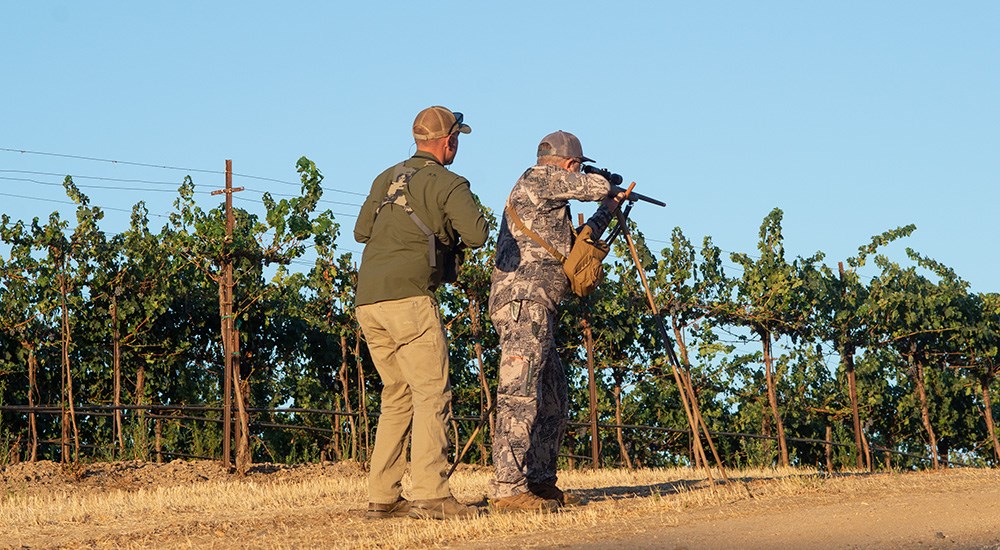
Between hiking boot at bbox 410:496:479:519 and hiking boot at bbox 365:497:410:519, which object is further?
hiking boot at bbox 365:497:410:519

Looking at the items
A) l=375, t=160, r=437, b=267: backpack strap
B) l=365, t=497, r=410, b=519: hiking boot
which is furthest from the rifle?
l=365, t=497, r=410, b=519: hiking boot

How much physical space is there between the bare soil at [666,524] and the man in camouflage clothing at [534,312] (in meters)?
0.44

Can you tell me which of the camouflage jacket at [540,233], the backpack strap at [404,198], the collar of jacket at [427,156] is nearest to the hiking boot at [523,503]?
the camouflage jacket at [540,233]

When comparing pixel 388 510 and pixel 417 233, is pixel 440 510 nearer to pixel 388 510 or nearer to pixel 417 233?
pixel 388 510

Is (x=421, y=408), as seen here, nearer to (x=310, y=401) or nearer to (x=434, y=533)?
(x=434, y=533)

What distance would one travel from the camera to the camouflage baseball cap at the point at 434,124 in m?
6.49

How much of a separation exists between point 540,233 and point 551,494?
59.2 inches

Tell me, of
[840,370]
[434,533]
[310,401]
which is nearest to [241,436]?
[310,401]

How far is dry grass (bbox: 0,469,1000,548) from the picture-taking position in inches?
236

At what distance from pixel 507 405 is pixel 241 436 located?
730 cm

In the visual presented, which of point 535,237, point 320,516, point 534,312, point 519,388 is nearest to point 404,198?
point 535,237

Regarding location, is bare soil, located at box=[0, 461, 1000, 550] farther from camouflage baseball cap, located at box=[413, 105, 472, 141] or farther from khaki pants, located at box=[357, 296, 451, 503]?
→ camouflage baseball cap, located at box=[413, 105, 472, 141]

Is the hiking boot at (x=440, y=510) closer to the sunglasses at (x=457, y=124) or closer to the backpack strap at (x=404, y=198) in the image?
the backpack strap at (x=404, y=198)

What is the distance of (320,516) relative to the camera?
6.93m
